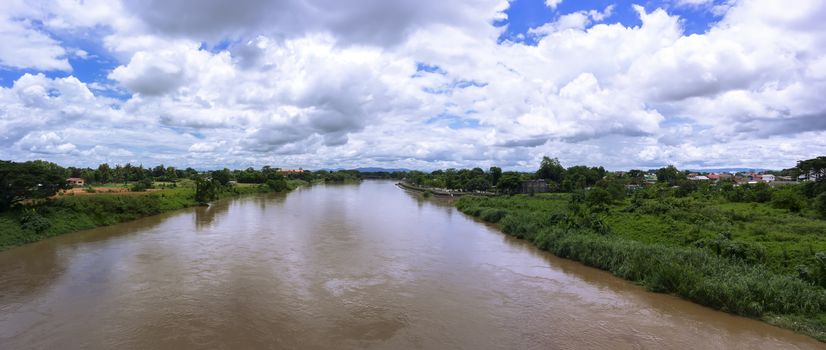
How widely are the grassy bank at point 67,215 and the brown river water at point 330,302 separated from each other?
39.0 inches

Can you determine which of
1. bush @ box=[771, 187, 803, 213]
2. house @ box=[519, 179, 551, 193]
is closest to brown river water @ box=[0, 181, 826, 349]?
bush @ box=[771, 187, 803, 213]

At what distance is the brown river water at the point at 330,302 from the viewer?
8.73 meters

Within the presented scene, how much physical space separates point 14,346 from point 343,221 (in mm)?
19795

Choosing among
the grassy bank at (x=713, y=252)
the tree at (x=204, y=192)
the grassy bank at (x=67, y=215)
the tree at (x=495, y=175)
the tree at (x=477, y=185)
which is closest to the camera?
the grassy bank at (x=713, y=252)

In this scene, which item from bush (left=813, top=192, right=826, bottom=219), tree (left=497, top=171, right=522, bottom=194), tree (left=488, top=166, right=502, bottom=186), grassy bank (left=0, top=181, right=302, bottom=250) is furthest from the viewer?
tree (left=488, top=166, right=502, bottom=186)

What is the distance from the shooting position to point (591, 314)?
1041cm

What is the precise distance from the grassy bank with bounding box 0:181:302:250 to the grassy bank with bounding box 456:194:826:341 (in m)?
21.9

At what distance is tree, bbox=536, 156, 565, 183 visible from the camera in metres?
65.2

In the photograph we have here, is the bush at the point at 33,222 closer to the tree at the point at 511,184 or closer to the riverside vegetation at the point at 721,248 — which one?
the riverside vegetation at the point at 721,248

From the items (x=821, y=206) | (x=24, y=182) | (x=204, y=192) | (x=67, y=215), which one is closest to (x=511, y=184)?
(x=204, y=192)

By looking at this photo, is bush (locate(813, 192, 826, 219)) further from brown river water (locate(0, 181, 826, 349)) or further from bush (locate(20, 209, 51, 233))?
bush (locate(20, 209, 51, 233))

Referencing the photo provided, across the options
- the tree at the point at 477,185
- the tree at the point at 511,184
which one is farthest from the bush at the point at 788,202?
the tree at the point at 477,185

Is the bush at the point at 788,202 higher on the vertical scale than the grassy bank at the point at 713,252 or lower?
higher

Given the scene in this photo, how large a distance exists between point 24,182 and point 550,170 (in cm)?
6168
